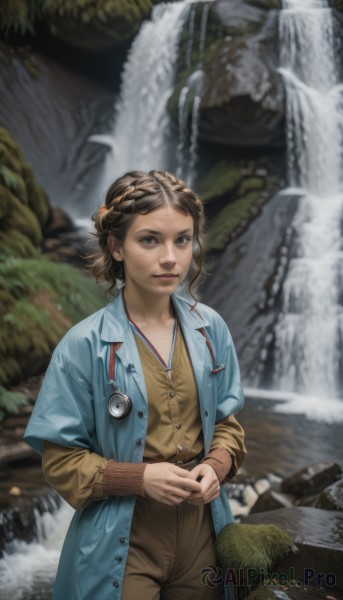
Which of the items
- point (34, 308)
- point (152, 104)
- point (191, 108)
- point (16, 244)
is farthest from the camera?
point (152, 104)

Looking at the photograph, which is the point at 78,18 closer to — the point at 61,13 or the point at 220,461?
the point at 61,13

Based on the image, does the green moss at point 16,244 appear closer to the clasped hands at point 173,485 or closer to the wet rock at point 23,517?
the wet rock at point 23,517

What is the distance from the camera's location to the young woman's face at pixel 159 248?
1743 mm

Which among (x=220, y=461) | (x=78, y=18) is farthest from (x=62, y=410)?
(x=78, y=18)

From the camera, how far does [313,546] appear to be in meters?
2.26

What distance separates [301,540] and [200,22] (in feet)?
42.6

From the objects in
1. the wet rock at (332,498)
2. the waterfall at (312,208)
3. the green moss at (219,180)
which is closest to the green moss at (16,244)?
the waterfall at (312,208)

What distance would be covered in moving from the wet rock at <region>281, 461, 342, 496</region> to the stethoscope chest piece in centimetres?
323

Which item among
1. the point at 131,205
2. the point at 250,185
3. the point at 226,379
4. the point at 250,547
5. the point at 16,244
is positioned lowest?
the point at 250,547

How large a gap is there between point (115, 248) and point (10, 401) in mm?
4022

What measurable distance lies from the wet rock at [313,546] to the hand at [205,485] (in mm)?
556

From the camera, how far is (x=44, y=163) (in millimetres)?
12719

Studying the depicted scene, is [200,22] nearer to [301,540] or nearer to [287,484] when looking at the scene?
[287,484]

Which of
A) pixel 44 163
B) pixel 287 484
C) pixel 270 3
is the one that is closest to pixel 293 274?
pixel 287 484
